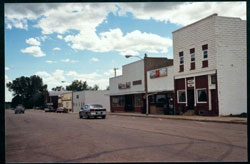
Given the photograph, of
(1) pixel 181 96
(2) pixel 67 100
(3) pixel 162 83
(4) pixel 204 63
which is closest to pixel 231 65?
(4) pixel 204 63

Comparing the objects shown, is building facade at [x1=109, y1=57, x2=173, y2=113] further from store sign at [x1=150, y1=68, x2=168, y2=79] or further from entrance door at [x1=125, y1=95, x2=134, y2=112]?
store sign at [x1=150, y1=68, x2=168, y2=79]

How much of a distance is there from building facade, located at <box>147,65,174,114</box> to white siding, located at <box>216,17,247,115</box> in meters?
7.07

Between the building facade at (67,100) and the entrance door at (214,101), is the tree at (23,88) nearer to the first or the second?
the building facade at (67,100)

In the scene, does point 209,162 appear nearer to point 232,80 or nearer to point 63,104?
point 232,80

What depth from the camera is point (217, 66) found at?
27891 millimetres

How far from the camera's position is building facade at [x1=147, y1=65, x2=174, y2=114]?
116 ft

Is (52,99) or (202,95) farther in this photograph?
(52,99)

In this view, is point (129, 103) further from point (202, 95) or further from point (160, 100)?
point (202, 95)

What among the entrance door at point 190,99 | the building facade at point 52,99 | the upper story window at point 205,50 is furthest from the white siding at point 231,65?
the building facade at point 52,99

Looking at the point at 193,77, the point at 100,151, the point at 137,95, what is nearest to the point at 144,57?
the point at 137,95

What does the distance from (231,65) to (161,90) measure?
10430 millimetres

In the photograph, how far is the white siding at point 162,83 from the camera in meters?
35.2
